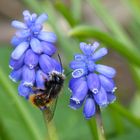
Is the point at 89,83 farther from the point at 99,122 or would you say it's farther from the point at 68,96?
the point at 68,96

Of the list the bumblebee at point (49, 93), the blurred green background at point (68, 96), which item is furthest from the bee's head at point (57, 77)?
the blurred green background at point (68, 96)

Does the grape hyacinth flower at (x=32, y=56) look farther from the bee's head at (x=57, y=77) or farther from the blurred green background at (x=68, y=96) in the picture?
the blurred green background at (x=68, y=96)

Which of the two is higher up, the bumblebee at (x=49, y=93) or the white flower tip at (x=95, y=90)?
the bumblebee at (x=49, y=93)

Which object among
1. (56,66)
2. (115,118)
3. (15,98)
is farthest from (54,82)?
(115,118)

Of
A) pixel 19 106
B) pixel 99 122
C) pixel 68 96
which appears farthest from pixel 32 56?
pixel 68 96

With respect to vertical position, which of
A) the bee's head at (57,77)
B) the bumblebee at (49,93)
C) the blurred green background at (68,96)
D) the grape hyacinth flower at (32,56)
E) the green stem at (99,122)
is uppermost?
the blurred green background at (68,96)

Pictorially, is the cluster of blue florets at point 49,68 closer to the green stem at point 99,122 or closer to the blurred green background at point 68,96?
the green stem at point 99,122

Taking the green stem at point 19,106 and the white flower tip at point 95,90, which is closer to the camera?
the white flower tip at point 95,90
